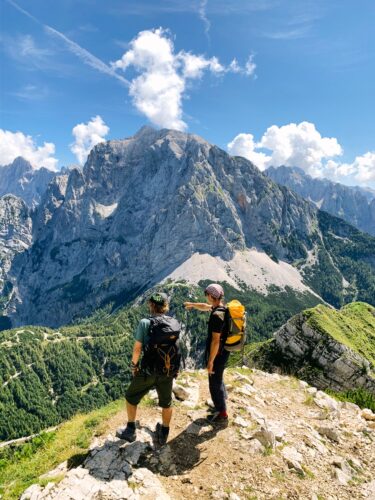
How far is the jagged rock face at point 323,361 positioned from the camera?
135 feet

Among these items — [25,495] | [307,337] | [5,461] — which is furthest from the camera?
[307,337]

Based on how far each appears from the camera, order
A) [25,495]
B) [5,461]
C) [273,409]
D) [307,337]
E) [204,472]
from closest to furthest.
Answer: [25,495] → [204,472] → [5,461] → [273,409] → [307,337]

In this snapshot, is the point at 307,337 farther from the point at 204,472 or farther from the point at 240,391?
the point at 204,472

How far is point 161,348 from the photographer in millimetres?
11812

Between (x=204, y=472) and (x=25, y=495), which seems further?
(x=204, y=472)

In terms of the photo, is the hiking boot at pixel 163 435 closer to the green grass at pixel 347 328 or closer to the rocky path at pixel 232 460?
the rocky path at pixel 232 460

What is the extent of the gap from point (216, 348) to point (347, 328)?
147 feet

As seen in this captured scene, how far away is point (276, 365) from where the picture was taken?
4575cm

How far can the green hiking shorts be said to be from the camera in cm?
1209

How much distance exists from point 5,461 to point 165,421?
737 cm

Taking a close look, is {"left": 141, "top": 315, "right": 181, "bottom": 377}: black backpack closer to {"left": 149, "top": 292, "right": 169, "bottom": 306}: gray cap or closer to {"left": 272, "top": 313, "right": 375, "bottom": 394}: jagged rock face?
{"left": 149, "top": 292, "right": 169, "bottom": 306}: gray cap

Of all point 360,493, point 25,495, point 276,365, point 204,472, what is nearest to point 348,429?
point 360,493

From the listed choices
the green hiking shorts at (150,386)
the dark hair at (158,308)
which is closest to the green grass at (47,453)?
the green hiking shorts at (150,386)

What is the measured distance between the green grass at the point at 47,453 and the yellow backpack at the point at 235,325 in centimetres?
607
